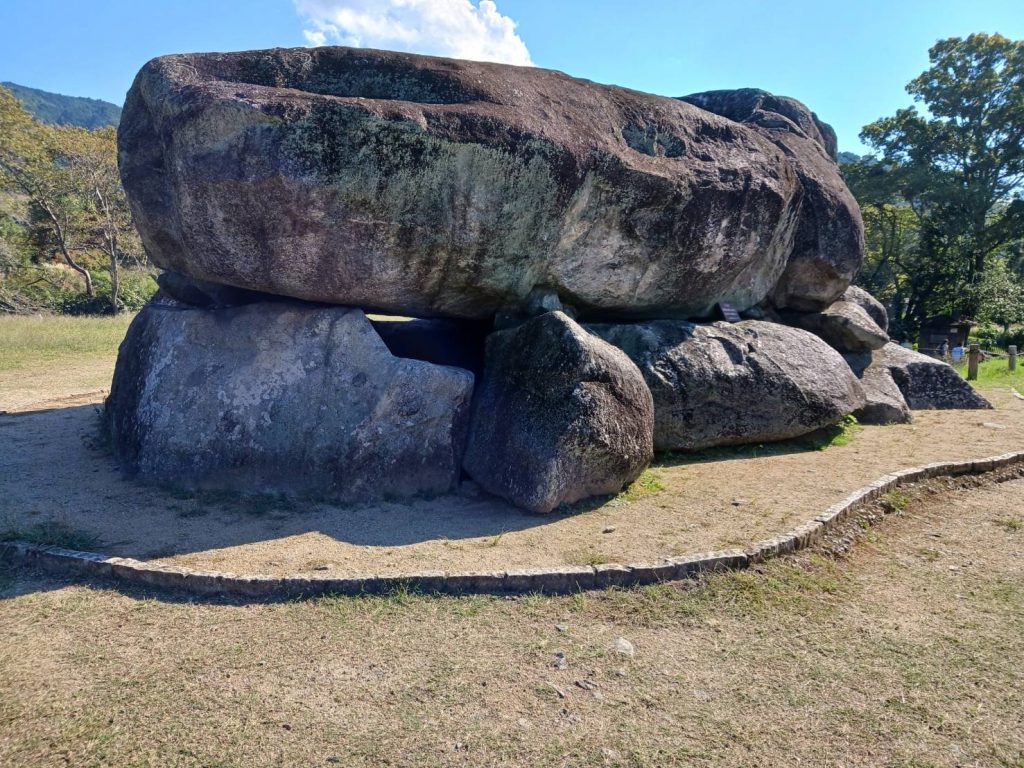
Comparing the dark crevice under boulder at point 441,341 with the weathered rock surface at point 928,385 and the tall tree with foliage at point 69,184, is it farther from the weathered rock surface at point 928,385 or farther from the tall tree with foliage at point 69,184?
the tall tree with foliage at point 69,184

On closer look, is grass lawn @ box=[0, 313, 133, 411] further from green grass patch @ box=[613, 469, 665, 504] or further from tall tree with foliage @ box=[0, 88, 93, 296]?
green grass patch @ box=[613, 469, 665, 504]

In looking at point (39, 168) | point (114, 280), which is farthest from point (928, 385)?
point (39, 168)

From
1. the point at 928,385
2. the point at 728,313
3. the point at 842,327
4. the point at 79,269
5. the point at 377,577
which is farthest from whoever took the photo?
the point at 79,269

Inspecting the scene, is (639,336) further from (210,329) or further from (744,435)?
(210,329)

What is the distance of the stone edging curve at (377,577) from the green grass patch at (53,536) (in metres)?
0.13

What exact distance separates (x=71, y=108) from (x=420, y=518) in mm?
167246

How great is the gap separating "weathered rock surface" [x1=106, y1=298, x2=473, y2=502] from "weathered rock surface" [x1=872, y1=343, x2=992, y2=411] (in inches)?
309

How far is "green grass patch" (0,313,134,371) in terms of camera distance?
16.2 m

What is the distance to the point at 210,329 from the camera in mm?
7332

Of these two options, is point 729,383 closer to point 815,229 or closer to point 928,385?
point 815,229

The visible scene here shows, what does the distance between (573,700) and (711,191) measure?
654 cm

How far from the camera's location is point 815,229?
34.4ft

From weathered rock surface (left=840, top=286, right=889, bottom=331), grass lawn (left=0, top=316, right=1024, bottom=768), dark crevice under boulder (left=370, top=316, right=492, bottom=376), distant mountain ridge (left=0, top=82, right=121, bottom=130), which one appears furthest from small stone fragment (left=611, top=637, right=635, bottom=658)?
distant mountain ridge (left=0, top=82, right=121, bottom=130)

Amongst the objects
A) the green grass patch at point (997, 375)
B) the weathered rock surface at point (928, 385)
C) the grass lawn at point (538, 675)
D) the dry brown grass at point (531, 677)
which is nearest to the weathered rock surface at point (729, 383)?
the weathered rock surface at point (928, 385)
